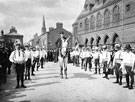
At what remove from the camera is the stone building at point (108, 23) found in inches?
920

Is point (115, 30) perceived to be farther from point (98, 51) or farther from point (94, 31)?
point (98, 51)

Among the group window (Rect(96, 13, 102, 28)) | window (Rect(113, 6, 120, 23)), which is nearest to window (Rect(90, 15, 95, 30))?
window (Rect(96, 13, 102, 28))

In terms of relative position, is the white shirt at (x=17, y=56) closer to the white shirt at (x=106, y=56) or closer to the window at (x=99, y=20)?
the white shirt at (x=106, y=56)

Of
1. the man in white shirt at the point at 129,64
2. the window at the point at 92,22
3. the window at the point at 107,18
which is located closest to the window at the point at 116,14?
the window at the point at 107,18

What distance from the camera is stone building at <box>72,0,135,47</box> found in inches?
920

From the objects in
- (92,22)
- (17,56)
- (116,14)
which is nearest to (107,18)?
(116,14)

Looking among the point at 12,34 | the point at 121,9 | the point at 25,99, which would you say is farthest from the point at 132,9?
the point at 12,34

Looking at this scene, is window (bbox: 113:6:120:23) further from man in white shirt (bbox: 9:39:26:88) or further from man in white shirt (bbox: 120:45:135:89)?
man in white shirt (bbox: 9:39:26:88)

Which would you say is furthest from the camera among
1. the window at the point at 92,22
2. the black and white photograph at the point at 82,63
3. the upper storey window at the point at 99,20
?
Answer: the window at the point at 92,22

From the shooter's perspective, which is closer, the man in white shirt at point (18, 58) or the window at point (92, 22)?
the man in white shirt at point (18, 58)

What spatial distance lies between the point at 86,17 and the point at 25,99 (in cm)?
3266

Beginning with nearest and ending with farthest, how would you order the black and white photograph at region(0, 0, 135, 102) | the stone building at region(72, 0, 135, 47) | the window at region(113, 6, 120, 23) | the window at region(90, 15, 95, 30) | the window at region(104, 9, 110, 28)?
the black and white photograph at region(0, 0, 135, 102)
the stone building at region(72, 0, 135, 47)
the window at region(113, 6, 120, 23)
the window at region(104, 9, 110, 28)
the window at region(90, 15, 95, 30)

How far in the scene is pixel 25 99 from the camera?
571cm

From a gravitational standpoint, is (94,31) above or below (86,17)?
below
